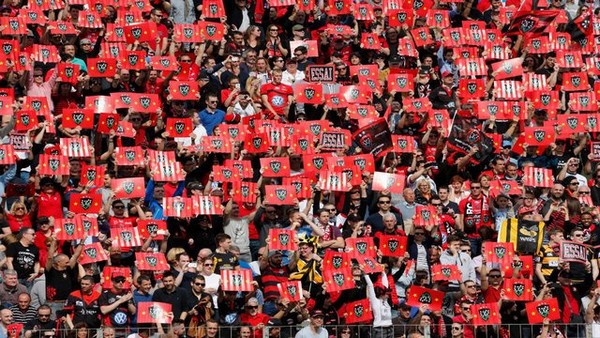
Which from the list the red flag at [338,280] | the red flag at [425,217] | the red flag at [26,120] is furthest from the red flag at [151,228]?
the red flag at [425,217]

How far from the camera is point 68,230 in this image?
87.8 feet

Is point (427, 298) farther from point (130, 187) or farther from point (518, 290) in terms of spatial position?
point (130, 187)

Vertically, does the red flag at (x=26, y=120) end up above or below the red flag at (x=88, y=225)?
above

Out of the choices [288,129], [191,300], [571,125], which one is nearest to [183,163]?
[288,129]

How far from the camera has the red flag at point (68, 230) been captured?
26.8 metres

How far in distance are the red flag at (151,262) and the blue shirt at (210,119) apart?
3.62 metres

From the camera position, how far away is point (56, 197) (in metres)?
27.9

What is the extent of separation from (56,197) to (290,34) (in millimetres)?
6015

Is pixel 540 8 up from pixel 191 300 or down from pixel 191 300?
up

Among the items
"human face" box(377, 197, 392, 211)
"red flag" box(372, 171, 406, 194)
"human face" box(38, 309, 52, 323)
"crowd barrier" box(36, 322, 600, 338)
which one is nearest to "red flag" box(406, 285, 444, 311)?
"crowd barrier" box(36, 322, 600, 338)

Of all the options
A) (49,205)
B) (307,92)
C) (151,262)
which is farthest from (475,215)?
(49,205)

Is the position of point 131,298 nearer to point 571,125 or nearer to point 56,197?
point 56,197

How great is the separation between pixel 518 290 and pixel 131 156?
511 cm

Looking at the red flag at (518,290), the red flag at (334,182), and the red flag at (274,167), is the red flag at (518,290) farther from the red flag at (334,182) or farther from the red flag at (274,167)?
the red flag at (274,167)
